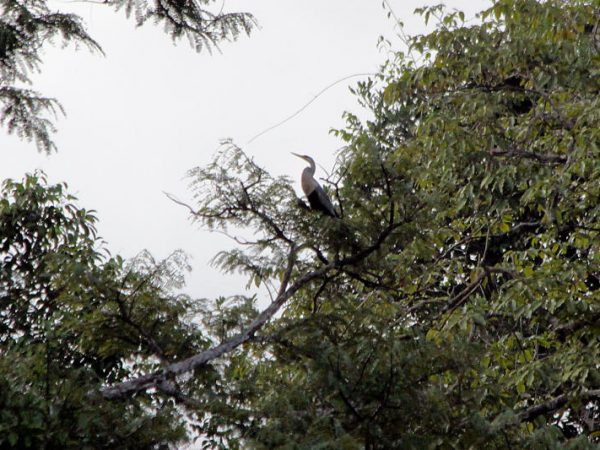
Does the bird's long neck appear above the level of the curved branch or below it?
above

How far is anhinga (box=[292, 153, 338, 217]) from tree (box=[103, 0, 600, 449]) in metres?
0.12

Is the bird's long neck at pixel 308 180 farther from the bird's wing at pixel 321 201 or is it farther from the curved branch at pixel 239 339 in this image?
the curved branch at pixel 239 339

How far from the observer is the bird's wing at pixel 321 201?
483 centimetres

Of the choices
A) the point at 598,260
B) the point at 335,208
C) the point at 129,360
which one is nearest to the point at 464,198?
the point at 598,260

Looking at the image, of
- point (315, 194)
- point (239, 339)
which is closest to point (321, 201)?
point (315, 194)

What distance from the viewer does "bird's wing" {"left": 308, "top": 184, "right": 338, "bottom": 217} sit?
483 centimetres

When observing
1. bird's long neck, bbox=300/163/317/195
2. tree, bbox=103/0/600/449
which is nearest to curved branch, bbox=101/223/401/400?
tree, bbox=103/0/600/449

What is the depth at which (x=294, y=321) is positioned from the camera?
181 inches

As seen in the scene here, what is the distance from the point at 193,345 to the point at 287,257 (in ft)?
2.34

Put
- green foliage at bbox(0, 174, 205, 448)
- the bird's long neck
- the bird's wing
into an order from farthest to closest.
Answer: the bird's long neck, the bird's wing, green foliage at bbox(0, 174, 205, 448)

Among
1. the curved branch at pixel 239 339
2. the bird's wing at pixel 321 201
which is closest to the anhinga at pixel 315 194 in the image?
the bird's wing at pixel 321 201

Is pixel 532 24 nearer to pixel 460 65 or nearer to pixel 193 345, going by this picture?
pixel 460 65

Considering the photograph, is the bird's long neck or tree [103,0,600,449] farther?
Answer: the bird's long neck

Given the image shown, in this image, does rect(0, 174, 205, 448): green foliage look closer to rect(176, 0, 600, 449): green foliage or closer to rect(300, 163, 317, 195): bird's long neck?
rect(176, 0, 600, 449): green foliage
